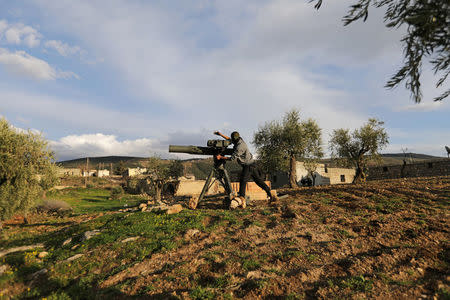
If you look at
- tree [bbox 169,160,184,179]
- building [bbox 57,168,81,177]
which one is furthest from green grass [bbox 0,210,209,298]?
tree [bbox 169,160,184,179]

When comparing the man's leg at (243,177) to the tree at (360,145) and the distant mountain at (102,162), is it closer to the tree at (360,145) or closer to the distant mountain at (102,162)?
the tree at (360,145)

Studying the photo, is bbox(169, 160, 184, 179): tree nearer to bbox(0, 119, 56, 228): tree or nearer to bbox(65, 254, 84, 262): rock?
bbox(0, 119, 56, 228): tree

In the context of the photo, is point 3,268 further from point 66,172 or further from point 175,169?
point 175,169

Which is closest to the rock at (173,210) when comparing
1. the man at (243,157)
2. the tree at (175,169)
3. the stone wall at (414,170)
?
the man at (243,157)

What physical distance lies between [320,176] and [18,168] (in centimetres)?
4164

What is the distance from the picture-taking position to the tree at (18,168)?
41.1 ft

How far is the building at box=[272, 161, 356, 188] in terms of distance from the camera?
39.3 metres

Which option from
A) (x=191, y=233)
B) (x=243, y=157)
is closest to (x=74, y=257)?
(x=191, y=233)

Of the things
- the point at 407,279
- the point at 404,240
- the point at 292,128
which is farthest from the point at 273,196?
the point at 292,128

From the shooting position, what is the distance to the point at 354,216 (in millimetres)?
8758

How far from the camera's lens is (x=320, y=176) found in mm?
42531

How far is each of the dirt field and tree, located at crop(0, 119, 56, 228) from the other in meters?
8.39

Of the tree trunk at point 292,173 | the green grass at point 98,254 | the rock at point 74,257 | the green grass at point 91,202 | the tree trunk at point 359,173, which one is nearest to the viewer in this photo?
the green grass at point 98,254

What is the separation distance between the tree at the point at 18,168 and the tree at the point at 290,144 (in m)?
22.0
